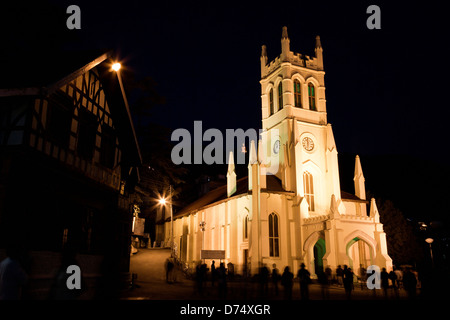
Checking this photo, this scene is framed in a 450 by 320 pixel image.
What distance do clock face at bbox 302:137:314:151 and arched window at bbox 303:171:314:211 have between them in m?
2.84

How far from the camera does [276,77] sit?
1853 inches

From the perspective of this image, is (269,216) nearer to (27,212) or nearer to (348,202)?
(348,202)

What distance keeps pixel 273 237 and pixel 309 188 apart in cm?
718

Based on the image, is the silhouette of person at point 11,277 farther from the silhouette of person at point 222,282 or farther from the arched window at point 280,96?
the arched window at point 280,96

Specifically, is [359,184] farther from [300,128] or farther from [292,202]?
[292,202]

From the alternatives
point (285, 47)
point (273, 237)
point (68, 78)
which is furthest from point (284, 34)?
point (68, 78)

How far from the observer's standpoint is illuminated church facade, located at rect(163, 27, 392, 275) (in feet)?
115

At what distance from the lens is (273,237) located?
37.8 metres

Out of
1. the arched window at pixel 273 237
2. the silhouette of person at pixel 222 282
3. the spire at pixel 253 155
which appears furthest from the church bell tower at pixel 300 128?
the silhouette of person at pixel 222 282

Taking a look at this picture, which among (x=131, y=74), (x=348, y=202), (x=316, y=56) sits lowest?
(x=348, y=202)

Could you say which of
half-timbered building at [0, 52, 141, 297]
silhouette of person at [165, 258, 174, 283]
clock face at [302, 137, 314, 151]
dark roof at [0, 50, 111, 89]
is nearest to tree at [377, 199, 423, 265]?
clock face at [302, 137, 314, 151]

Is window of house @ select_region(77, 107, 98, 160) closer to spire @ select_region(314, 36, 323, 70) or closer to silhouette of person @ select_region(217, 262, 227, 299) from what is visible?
silhouette of person @ select_region(217, 262, 227, 299)
